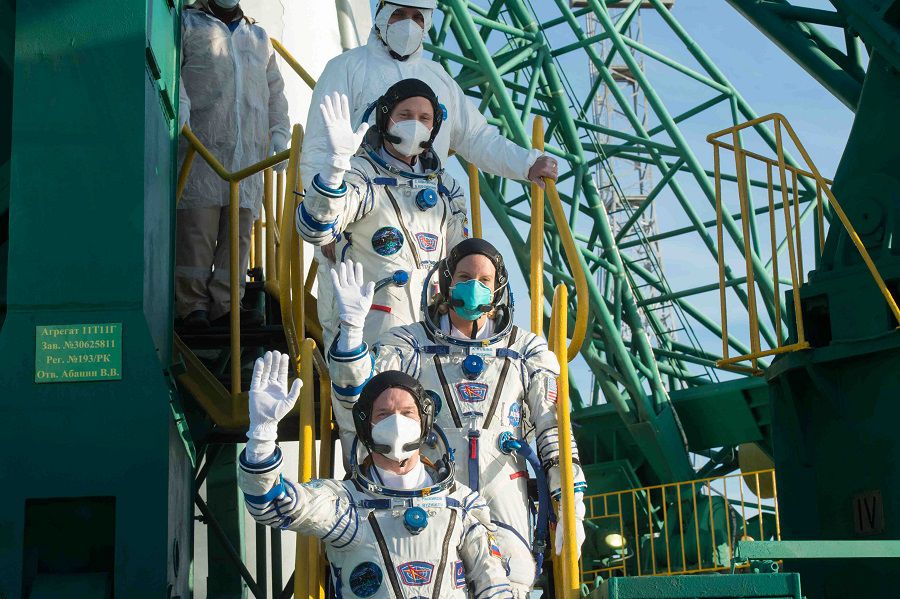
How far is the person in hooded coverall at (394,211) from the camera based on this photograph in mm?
6952

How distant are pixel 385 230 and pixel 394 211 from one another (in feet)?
0.38

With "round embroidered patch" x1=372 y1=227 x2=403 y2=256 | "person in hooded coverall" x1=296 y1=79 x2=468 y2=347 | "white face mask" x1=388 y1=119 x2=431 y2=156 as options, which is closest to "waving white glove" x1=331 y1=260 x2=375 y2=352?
"person in hooded coverall" x1=296 y1=79 x2=468 y2=347

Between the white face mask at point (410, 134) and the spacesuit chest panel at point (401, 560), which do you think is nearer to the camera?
the spacesuit chest panel at point (401, 560)

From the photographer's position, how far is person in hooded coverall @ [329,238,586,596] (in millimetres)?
5977

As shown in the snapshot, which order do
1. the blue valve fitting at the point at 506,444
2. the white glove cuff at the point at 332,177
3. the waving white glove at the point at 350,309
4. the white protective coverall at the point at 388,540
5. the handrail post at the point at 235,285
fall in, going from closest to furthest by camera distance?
1. the white protective coverall at the point at 388,540
2. the waving white glove at the point at 350,309
3. the blue valve fitting at the point at 506,444
4. the white glove cuff at the point at 332,177
5. the handrail post at the point at 235,285

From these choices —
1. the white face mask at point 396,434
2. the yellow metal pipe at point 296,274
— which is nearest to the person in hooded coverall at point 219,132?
the yellow metal pipe at point 296,274

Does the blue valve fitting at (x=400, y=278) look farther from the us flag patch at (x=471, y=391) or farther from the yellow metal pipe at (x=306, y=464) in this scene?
the us flag patch at (x=471, y=391)

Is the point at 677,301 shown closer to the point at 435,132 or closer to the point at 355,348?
the point at 435,132

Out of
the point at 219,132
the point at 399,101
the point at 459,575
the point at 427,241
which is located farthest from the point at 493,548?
the point at 219,132

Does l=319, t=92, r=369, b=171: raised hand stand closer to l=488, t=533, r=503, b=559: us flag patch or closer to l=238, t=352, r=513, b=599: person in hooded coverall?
l=238, t=352, r=513, b=599: person in hooded coverall

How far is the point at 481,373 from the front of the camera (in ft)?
20.5

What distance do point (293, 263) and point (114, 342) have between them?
44.7 inches

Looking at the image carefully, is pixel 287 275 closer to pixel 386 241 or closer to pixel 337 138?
pixel 386 241

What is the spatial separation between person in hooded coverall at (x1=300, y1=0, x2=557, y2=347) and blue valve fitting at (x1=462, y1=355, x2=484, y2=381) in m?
1.60
